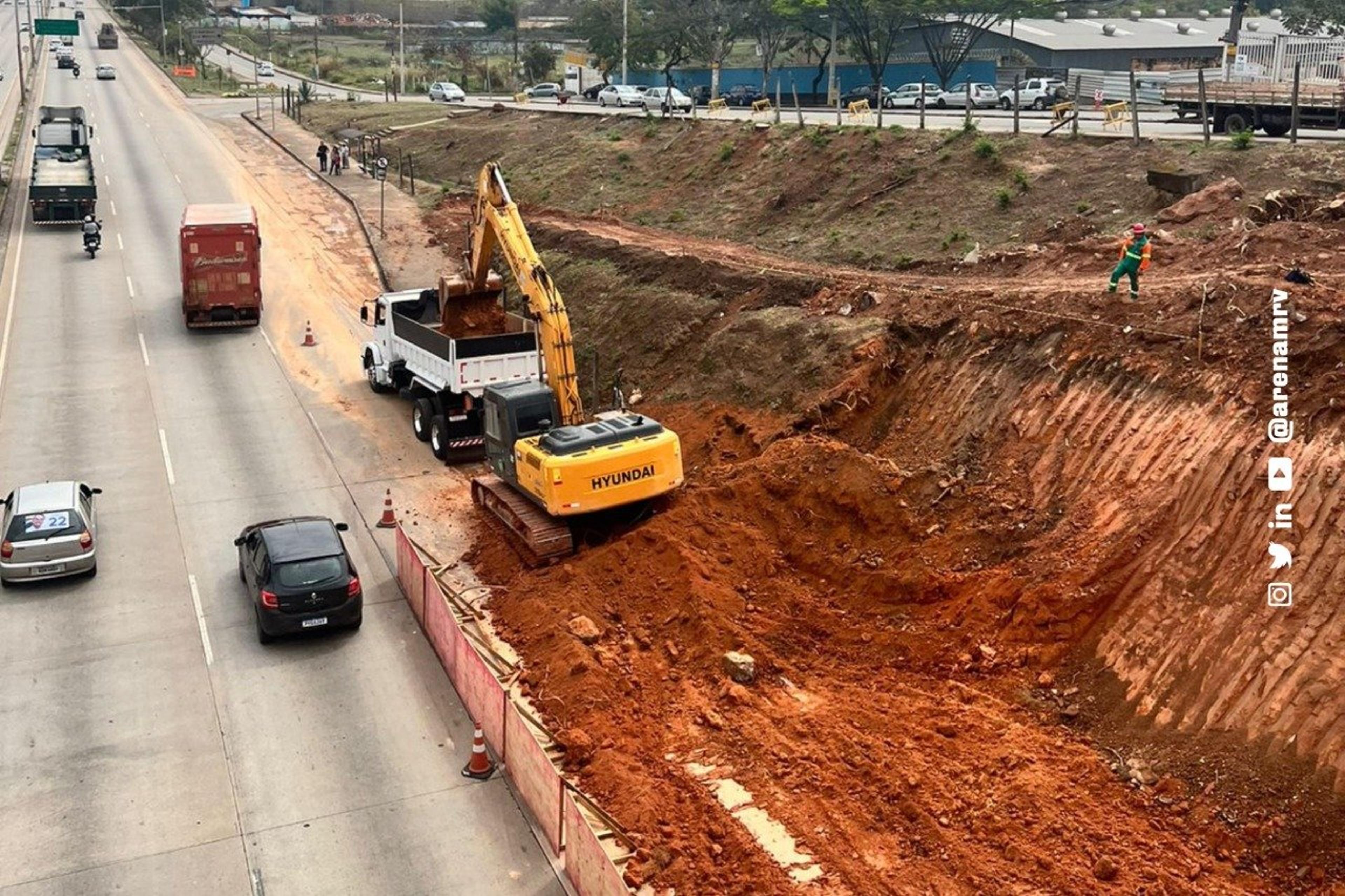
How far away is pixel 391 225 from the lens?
155 ft

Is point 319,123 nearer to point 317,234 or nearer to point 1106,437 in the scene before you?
point 317,234

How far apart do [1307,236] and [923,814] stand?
1580 centimetres

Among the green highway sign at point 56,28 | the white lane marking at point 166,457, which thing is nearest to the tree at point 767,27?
the green highway sign at point 56,28

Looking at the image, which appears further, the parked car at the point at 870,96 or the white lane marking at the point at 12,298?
the parked car at the point at 870,96

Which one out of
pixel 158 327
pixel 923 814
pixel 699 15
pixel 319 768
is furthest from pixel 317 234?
A: pixel 699 15

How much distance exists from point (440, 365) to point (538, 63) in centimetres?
7742

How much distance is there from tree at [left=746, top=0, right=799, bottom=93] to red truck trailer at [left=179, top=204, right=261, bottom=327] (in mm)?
41560

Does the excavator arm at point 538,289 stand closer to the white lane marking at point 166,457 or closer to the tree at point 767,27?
the white lane marking at point 166,457

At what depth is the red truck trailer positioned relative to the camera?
1412 inches

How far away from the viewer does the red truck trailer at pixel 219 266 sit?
118 ft

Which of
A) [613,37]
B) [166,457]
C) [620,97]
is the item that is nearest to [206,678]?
[166,457]

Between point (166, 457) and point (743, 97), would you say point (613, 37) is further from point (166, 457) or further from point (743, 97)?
point (166, 457)

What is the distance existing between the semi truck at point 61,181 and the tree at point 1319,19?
53.9 m

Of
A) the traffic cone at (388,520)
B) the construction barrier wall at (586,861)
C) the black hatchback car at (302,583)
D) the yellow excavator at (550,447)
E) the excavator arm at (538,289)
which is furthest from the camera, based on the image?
the traffic cone at (388,520)
